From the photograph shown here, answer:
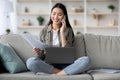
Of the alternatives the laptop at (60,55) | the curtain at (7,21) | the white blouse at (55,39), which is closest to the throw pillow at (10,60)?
the laptop at (60,55)

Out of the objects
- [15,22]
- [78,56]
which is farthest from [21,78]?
[15,22]

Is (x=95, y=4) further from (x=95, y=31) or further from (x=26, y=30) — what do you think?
(x=26, y=30)

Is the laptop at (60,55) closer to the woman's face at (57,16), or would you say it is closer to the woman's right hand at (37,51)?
the woman's right hand at (37,51)

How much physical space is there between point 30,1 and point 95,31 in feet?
5.55

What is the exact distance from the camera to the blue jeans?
280 cm

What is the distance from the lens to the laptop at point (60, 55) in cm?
281

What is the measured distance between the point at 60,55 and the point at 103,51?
65 centimetres

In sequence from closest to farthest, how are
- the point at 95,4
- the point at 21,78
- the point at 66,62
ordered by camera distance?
the point at 21,78 < the point at 66,62 < the point at 95,4

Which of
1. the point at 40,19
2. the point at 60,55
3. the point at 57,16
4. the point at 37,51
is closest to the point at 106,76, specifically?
the point at 60,55

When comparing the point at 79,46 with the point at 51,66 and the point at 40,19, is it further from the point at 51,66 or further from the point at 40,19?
the point at 40,19

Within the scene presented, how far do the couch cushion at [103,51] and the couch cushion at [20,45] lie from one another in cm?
71

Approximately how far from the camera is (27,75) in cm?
271

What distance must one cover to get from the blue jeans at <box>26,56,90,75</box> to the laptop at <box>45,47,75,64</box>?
0.06 meters

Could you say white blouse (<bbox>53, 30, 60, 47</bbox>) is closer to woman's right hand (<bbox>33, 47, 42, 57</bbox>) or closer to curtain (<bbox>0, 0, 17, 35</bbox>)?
woman's right hand (<bbox>33, 47, 42, 57</bbox>)
